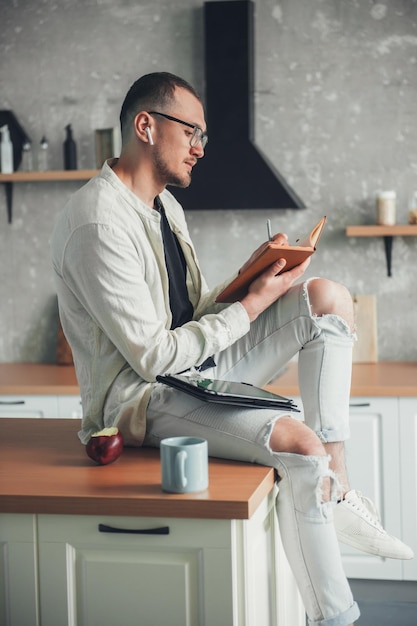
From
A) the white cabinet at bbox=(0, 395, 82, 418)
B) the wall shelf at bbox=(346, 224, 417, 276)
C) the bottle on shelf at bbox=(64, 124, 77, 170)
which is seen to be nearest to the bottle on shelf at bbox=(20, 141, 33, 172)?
the bottle on shelf at bbox=(64, 124, 77, 170)

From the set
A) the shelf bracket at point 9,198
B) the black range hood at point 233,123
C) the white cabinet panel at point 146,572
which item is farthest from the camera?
the shelf bracket at point 9,198

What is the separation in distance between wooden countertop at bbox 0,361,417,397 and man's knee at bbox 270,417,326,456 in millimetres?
1306

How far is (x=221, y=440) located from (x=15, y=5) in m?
2.74

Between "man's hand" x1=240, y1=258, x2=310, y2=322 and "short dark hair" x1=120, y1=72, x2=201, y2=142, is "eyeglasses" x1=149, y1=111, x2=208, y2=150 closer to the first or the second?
"short dark hair" x1=120, y1=72, x2=201, y2=142

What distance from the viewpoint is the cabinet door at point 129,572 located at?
1.77m

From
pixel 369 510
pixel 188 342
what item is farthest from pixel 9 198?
pixel 369 510

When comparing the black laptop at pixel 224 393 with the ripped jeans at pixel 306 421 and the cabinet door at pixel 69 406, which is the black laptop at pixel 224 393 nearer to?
the ripped jeans at pixel 306 421

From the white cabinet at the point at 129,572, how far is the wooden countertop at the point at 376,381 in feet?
4.94

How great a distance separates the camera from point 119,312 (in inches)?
83.4

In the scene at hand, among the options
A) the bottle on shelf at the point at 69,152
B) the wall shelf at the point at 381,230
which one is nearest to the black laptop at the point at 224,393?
the wall shelf at the point at 381,230

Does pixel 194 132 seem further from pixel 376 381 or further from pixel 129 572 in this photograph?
pixel 376 381

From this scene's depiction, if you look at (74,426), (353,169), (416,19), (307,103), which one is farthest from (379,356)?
(74,426)

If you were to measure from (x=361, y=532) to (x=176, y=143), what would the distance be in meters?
1.07

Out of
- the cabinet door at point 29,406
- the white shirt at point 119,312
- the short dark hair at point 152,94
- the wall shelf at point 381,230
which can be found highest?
the short dark hair at point 152,94
